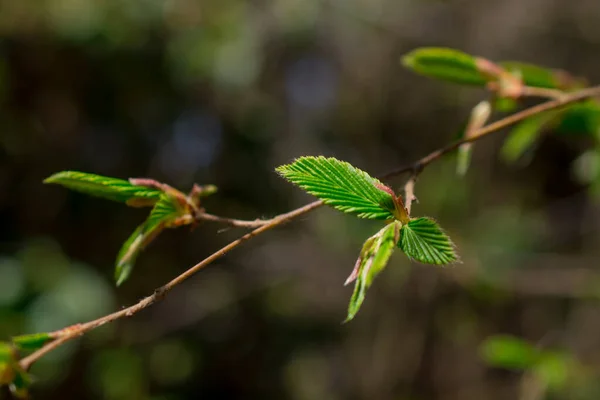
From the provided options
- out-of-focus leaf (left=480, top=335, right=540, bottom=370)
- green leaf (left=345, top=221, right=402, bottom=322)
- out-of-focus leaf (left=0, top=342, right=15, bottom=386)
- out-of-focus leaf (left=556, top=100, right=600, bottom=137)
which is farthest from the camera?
out-of-focus leaf (left=480, top=335, right=540, bottom=370)

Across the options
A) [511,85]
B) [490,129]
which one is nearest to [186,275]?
[490,129]

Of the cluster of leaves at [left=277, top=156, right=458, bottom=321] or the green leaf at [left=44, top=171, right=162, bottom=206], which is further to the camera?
the green leaf at [left=44, top=171, right=162, bottom=206]

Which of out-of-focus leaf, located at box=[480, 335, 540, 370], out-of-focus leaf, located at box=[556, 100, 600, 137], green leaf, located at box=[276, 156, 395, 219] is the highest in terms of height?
out-of-focus leaf, located at box=[556, 100, 600, 137]

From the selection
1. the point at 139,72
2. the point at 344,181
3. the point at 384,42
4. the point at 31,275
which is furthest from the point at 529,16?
the point at 344,181

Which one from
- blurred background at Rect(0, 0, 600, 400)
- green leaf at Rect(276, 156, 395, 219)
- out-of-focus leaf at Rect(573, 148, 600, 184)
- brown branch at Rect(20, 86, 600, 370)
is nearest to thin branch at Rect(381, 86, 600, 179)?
brown branch at Rect(20, 86, 600, 370)

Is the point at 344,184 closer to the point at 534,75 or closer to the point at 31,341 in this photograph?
the point at 31,341

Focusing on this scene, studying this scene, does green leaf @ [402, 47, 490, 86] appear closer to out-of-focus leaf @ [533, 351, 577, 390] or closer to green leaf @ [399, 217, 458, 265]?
green leaf @ [399, 217, 458, 265]

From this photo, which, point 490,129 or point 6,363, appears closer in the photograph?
point 6,363
